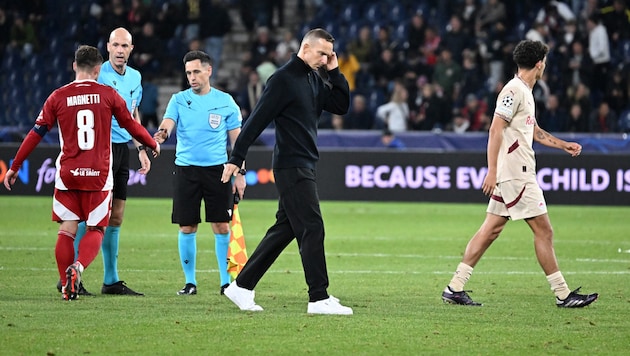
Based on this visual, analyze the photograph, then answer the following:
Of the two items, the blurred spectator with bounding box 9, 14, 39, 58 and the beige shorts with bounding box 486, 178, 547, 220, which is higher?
the blurred spectator with bounding box 9, 14, 39, 58

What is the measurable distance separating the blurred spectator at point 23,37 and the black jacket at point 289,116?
71.7 ft

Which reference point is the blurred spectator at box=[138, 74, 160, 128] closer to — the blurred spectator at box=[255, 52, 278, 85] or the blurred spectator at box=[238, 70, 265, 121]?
the blurred spectator at box=[238, 70, 265, 121]

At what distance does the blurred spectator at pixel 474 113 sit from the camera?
975 inches

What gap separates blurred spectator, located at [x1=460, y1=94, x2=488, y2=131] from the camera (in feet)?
81.3

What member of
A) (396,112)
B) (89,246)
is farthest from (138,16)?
(89,246)

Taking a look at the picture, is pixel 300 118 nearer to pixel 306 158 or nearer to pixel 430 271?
pixel 306 158

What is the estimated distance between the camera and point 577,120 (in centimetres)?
2411

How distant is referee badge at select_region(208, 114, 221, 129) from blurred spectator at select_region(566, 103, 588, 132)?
14.6 metres

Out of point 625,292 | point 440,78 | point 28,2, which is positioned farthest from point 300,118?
point 28,2

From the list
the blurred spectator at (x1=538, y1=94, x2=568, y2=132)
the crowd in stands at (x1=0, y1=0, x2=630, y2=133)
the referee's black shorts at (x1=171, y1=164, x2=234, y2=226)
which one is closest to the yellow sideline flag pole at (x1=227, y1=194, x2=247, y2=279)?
the referee's black shorts at (x1=171, y1=164, x2=234, y2=226)

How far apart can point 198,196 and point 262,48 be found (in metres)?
17.4

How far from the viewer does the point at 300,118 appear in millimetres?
8750

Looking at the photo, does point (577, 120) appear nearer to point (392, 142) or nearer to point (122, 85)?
point (392, 142)

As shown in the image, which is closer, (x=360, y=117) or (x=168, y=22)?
(x=360, y=117)
